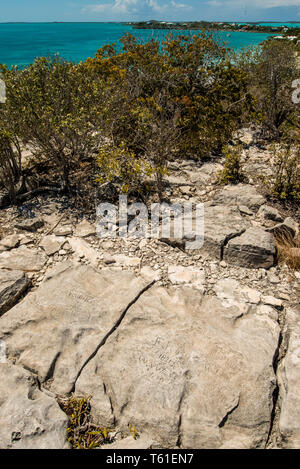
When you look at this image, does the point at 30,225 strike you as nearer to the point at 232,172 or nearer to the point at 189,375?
the point at 189,375

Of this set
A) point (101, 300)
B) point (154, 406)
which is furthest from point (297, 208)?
point (154, 406)

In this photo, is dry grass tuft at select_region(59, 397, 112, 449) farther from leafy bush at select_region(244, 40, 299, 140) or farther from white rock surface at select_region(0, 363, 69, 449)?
leafy bush at select_region(244, 40, 299, 140)

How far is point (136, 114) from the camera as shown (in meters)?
7.16

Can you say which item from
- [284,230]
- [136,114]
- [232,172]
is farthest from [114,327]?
[136,114]

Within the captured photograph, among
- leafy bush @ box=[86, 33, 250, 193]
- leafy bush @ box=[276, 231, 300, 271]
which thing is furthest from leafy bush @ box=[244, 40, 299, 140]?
leafy bush @ box=[276, 231, 300, 271]

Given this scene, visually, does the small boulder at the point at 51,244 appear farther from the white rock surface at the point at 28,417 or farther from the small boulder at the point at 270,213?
the small boulder at the point at 270,213

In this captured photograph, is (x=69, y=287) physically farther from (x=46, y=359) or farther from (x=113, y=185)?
(x=113, y=185)

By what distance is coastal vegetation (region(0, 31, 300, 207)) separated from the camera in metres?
5.61

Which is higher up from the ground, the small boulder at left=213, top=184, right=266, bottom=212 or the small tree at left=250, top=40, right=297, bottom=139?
the small tree at left=250, top=40, right=297, bottom=139

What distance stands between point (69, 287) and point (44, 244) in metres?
1.29

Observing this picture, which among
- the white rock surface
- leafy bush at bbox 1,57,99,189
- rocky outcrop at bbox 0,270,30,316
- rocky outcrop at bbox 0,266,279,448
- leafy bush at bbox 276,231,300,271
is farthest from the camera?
leafy bush at bbox 1,57,99,189

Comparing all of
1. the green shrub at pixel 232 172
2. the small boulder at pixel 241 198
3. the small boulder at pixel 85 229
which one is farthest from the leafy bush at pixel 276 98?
the small boulder at pixel 85 229

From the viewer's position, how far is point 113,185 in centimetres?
608

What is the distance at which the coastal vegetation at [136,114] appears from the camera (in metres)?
5.61
